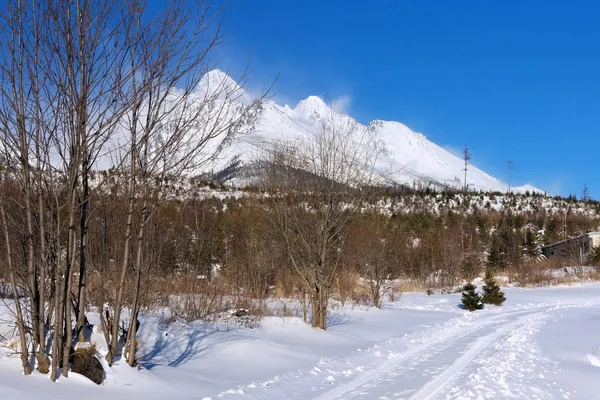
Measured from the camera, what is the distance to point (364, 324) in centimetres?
1520

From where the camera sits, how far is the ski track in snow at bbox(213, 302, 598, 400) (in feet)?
22.4

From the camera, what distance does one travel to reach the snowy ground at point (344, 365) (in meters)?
6.47

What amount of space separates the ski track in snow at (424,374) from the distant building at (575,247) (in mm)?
46889

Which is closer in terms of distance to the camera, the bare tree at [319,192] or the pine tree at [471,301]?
the bare tree at [319,192]

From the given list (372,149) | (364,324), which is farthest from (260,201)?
(364,324)

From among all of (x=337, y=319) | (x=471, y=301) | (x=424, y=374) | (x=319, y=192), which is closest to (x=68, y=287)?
(x=424, y=374)

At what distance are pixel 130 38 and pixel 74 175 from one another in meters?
1.68

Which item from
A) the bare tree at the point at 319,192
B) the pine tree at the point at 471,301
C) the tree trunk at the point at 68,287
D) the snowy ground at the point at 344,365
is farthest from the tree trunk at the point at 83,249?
the pine tree at the point at 471,301

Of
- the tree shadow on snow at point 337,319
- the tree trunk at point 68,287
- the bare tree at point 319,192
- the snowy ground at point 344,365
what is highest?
the bare tree at point 319,192

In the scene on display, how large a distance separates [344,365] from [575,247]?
2145 inches

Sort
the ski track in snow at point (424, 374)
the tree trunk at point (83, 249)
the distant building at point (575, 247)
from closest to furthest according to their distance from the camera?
Result: the tree trunk at point (83, 249), the ski track in snow at point (424, 374), the distant building at point (575, 247)

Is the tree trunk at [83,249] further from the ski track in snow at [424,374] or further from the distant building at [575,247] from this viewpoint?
the distant building at [575,247]

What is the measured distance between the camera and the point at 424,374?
8.05 m

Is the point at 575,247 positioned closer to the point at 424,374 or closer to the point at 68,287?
the point at 424,374
